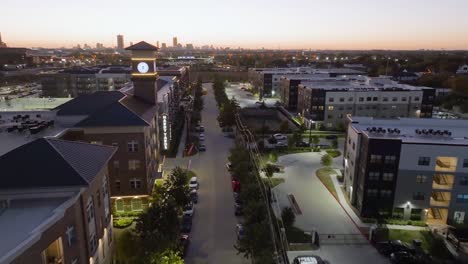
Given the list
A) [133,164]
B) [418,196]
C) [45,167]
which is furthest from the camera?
[133,164]

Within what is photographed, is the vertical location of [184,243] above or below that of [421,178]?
below

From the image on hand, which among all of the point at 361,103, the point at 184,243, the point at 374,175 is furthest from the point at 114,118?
the point at 361,103

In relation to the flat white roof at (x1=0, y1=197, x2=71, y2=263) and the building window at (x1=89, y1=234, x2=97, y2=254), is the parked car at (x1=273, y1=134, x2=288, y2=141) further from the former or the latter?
the flat white roof at (x1=0, y1=197, x2=71, y2=263)

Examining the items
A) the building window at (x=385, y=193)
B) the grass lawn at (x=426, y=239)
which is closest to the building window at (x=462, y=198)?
the grass lawn at (x=426, y=239)

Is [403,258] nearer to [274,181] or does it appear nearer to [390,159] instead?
[390,159]

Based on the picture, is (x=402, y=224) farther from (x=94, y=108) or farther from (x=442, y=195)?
(x=94, y=108)

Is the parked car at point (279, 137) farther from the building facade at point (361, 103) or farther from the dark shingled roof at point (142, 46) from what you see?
the dark shingled roof at point (142, 46)

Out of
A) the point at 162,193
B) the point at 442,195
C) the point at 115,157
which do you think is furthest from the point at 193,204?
the point at 442,195
